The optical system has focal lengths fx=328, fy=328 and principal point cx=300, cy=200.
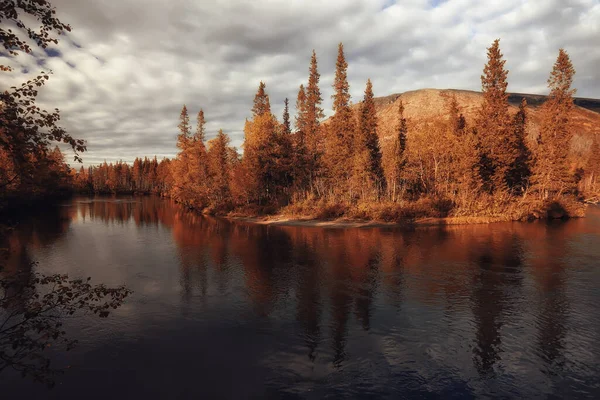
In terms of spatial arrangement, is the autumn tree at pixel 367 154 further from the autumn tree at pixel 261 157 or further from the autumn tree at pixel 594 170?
the autumn tree at pixel 594 170

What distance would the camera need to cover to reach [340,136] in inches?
2186

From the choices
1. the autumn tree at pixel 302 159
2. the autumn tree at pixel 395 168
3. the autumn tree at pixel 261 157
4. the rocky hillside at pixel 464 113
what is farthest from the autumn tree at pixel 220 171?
the rocky hillside at pixel 464 113

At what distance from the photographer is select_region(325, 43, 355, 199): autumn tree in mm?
53094

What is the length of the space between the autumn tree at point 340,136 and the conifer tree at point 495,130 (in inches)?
766

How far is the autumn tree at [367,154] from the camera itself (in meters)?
49.2

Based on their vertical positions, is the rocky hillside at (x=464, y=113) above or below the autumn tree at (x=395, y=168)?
above

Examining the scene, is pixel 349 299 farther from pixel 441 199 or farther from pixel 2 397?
pixel 441 199

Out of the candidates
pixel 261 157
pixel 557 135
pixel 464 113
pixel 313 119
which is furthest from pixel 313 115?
pixel 464 113

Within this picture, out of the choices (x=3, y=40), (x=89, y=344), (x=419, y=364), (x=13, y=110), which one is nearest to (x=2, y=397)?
(x=89, y=344)

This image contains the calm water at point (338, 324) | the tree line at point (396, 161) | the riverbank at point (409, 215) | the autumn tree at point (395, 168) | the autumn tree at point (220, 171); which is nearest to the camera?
the calm water at point (338, 324)

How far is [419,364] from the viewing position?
37.7 feet

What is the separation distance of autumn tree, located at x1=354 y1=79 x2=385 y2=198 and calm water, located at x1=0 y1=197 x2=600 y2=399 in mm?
21273

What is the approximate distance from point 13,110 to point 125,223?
4792 centimetres

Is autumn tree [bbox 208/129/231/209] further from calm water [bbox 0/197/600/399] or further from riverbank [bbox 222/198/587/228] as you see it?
calm water [bbox 0/197/600/399]
